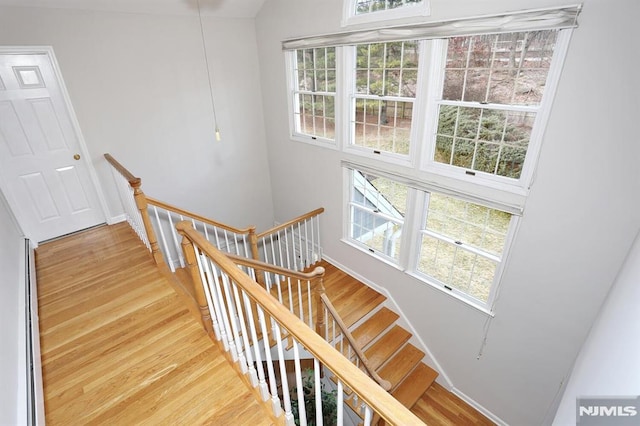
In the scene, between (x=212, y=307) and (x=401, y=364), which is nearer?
(x=212, y=307)

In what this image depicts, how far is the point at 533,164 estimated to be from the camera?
2553mm

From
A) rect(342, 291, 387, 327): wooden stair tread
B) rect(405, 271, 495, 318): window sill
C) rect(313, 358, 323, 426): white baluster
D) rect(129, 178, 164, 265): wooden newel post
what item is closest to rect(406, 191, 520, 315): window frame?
rect(405, 271, 495, 318): window sill

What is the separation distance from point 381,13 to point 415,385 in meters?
4.28

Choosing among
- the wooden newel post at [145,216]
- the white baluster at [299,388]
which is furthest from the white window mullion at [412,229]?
the wooden newel post at [145,216]

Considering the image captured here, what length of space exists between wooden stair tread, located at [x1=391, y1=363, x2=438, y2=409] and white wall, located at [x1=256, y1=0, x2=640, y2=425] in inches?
10.0

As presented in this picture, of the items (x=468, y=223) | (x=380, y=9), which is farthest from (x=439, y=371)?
(x=380, y=9)

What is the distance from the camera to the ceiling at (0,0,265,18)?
323 cm

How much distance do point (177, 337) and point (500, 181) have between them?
9.96ft

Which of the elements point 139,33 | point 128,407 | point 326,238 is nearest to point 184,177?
point 139,33

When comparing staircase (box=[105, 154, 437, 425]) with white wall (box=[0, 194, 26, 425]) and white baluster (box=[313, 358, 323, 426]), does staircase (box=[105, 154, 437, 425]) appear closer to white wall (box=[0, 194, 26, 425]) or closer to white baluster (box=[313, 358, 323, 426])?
white baluster (box=[313, 358, 323, 426])

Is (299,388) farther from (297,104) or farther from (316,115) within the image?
(297,104)

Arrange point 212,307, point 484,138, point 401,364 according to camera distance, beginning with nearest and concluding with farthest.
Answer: point 212,307 → point 484,138 → point 401,364

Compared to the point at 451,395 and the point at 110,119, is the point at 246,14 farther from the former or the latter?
the point at 451,395

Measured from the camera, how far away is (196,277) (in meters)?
2.03
